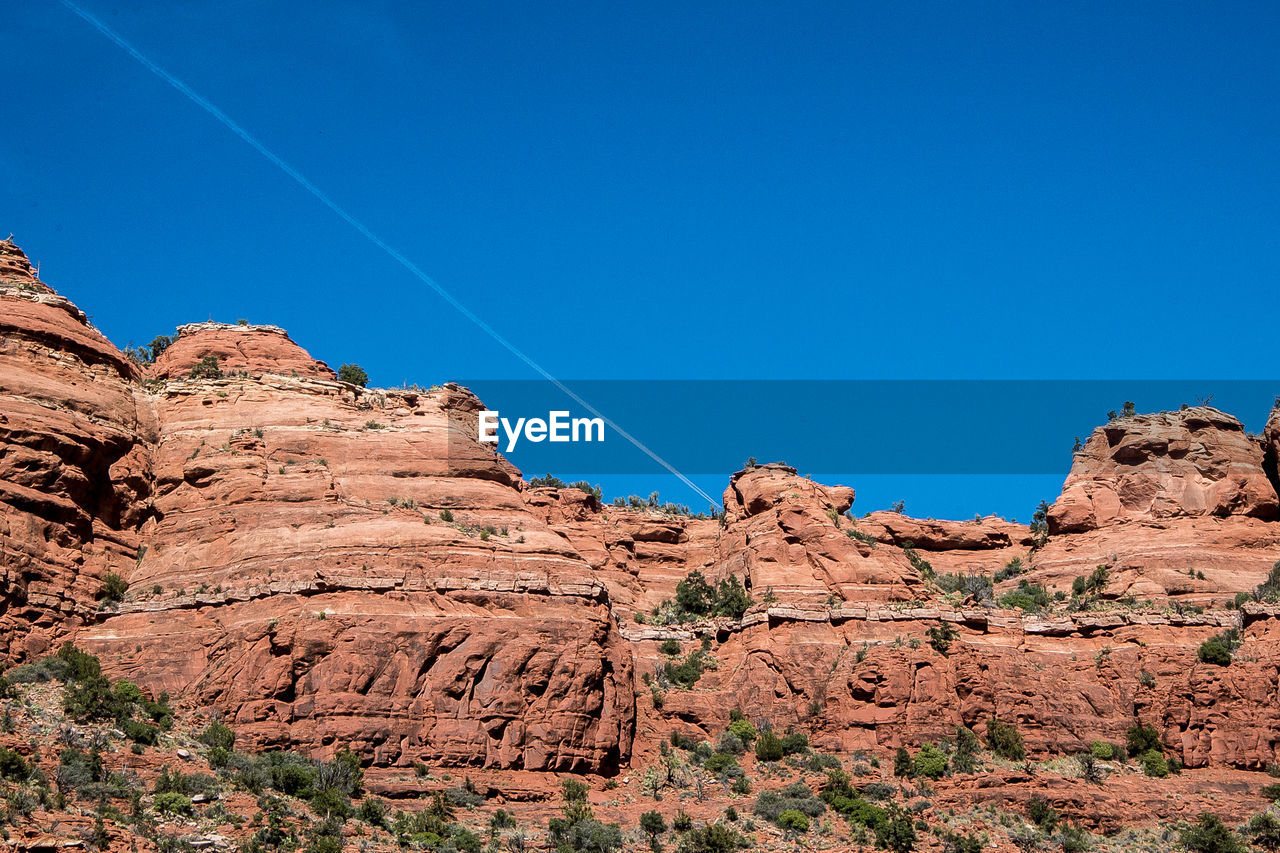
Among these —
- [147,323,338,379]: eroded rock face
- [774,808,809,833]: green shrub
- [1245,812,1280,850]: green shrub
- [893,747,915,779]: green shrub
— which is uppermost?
[147,323,338,379]: eroded rock face

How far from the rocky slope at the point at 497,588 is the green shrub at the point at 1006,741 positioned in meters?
0.66

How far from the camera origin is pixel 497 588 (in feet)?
187

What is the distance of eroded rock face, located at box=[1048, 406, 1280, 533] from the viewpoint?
7375cm

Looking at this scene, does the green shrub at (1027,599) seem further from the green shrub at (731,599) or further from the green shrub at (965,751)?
the green shrub at (731,599)

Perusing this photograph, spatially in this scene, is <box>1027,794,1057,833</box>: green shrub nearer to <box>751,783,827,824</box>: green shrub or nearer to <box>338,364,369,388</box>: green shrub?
<box>751,783,827,824</box>: green shrub

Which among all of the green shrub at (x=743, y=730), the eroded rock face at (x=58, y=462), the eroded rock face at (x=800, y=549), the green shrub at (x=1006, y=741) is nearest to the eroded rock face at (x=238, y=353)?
the eroded rock face at (x=58, y=462)

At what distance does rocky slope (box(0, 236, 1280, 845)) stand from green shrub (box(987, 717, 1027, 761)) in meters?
0.66

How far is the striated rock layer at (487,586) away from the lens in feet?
174

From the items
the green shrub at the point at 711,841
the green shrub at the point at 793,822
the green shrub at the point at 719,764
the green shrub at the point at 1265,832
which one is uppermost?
the green shrub at the point at 719,764

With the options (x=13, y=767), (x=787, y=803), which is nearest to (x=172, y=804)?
(x=13, y=767)

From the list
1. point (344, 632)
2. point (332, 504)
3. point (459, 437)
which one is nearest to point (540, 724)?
point (344, 632)

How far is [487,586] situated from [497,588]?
388mm

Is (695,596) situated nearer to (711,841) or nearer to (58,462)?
(711,841)

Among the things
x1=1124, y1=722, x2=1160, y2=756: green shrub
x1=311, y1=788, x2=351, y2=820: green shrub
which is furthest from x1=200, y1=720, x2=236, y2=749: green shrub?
x1=1124, y1=722, x2=1160, y2=756: green shrub
